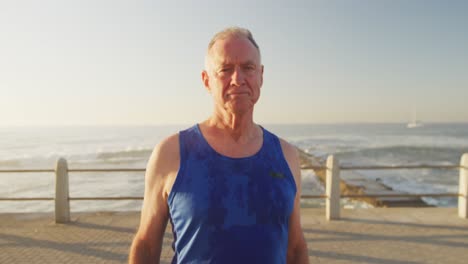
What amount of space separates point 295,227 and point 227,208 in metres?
0.44

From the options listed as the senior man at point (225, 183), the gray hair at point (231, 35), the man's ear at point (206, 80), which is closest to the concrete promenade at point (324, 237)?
the senior man at point (225, 183)

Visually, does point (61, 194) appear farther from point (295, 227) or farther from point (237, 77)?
point (237, 77)

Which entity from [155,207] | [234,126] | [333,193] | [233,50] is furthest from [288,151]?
[333,193]

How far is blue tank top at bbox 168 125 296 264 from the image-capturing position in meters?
1.33

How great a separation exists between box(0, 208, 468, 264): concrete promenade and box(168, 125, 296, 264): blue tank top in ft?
12.7

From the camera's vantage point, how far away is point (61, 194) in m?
6.72

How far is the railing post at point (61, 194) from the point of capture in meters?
6.66

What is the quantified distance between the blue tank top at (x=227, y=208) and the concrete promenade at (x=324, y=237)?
3.88 metres

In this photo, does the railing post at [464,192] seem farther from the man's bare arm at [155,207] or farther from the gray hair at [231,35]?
the man's bare arm at [155,207]

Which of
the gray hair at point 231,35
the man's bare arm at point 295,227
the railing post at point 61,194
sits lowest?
the railing post at point 61,194

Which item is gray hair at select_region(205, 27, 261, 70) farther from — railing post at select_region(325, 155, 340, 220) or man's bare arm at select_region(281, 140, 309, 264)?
railing post at select_region(325, 155, 340, 220)

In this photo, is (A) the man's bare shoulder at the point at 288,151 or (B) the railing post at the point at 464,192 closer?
(A) the man's bare shoulder at the point at 288,151

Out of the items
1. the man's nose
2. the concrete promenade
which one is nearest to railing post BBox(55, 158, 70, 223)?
the concrete promenade

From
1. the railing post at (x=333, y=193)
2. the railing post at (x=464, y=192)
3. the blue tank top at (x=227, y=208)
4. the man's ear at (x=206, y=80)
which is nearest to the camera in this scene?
the blue tank top at (x=227, y=208)
